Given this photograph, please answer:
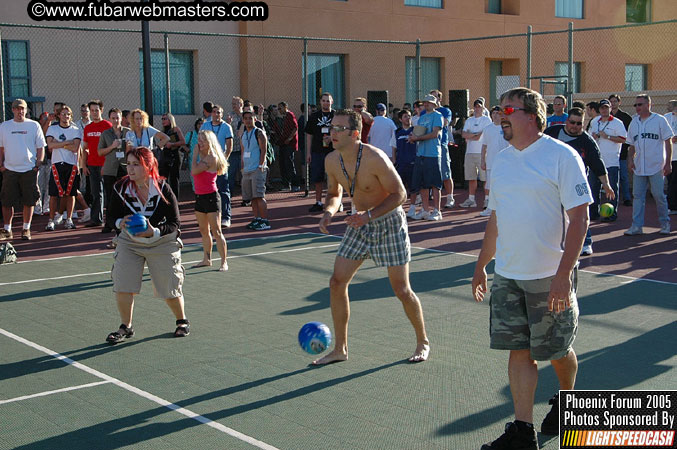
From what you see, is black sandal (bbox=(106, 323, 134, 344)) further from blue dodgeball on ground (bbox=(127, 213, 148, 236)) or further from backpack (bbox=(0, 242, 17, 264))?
backpack (bbox=(0, 242, 17, 264))

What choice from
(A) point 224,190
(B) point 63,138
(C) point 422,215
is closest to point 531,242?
(A) point 224,190

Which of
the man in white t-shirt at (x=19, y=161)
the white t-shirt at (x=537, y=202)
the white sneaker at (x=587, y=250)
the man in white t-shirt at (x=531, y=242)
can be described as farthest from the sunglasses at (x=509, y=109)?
the man in white t-shirt at (x=19, y=161)

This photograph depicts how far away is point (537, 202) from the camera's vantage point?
469 cm

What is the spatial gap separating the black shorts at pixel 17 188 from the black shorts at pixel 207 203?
4.08m

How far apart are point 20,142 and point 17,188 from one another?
2.44ft

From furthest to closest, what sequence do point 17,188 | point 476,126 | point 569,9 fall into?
1. point 569,9
2. point 476,126
3. point 17,188

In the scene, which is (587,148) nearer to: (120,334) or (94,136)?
(120,334)

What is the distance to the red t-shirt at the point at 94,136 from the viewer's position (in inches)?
572

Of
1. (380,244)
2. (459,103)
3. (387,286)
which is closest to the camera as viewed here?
(380,244)

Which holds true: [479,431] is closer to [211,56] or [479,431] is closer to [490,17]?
[211,56]

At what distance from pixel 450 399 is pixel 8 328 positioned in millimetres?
4497

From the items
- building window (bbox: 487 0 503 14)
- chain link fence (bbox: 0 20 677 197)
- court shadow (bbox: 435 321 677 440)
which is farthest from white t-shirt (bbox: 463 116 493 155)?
building window (bbox: 487 0 503 14)

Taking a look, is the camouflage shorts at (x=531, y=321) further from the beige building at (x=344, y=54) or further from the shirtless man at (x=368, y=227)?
the beige building at (x=344, y=54)

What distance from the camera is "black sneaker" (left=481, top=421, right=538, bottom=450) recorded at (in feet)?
15.5
